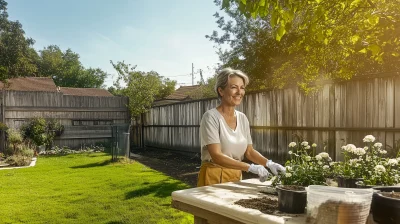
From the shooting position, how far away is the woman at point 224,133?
8.59 feet

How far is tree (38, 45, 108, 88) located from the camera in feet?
174

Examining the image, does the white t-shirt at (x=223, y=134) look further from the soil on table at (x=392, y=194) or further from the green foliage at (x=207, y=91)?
the green foliage at (x=207, y=91)

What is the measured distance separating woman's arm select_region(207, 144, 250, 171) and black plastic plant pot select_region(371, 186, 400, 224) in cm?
109

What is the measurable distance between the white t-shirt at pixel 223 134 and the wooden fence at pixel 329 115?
1.88 metres

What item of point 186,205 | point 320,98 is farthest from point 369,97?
point 186,205

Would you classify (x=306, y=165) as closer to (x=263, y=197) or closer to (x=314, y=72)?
(x=263, y=197)

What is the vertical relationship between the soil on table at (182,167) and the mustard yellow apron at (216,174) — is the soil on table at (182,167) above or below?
below

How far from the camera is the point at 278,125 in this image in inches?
296

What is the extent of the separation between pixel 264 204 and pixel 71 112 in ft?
50.7

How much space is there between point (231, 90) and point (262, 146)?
566 cm

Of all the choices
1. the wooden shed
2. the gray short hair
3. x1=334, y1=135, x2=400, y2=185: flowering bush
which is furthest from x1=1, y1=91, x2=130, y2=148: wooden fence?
x1=334, y1=135, x2=400, y2=185: flowering bush

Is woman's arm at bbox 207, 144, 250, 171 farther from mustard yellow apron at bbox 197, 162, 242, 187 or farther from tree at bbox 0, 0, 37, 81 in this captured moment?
tree at bbox 0, 0, 37, 81

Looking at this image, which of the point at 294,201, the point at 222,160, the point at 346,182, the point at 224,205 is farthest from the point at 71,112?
the point at 294,201

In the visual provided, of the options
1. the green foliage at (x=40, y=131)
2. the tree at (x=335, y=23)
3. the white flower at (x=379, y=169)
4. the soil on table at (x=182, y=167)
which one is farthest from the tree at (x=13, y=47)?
the white flower at (x=379, y=169)
